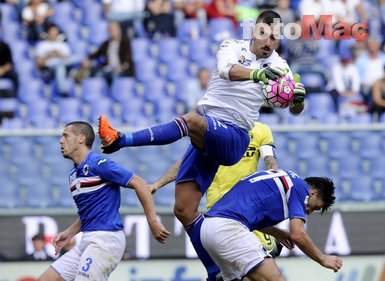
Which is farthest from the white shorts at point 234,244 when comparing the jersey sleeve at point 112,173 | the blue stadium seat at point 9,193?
the blue stadium seat at point 9,193

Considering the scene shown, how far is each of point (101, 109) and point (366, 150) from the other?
3.50 m

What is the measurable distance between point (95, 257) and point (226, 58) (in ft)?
6.29

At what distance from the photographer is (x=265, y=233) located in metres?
10.6

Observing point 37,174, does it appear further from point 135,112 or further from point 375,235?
point 375,235

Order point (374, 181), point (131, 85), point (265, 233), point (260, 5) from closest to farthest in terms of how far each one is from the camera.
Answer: point (265, 233), point (374, 181), point (131, 85), point (260, 5)

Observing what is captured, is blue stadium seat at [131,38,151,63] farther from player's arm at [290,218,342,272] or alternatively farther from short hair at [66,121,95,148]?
player's arm at [290,218,342,272]

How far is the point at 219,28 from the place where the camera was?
1795 centimetres

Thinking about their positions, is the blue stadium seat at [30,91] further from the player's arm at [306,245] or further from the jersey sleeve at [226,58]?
the player's arm at [306,245]

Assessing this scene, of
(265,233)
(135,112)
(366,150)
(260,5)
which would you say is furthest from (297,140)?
(265,233)

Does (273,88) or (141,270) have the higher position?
(273,88)

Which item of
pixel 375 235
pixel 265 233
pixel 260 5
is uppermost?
pixel 260 5

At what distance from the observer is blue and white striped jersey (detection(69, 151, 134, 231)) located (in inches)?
398

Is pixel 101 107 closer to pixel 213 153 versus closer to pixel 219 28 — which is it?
pixel 219 28

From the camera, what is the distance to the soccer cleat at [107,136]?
30.6 feet
